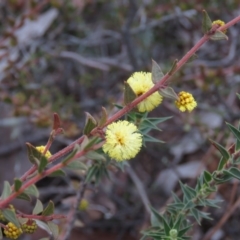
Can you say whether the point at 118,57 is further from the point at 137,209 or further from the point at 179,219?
the point at 179,219

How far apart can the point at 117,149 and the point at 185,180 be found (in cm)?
195

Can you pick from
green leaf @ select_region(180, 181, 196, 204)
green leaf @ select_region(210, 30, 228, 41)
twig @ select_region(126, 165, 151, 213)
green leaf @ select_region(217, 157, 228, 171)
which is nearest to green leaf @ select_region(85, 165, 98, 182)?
green leaf @ select_region(180, 181, 196, 204)

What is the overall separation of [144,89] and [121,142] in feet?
0.51

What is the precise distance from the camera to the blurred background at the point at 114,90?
2.55 m

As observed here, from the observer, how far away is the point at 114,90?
327 centimetres

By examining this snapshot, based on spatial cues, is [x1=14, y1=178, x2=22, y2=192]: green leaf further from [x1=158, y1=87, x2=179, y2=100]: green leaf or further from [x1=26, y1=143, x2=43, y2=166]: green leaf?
[x1=158, y1=87, x2=179, y2=100]: green leaf

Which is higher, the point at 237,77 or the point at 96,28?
the point at 96,28

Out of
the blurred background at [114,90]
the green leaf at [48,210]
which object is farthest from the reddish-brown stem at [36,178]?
the blurred background at [114,90]

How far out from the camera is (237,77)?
2846 mm

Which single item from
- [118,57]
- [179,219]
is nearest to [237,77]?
[118,57]

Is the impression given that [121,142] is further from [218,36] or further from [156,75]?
[218,36]

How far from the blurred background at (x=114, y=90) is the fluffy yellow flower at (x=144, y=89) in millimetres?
1217

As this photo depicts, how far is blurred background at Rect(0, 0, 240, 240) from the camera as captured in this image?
8.38 feet

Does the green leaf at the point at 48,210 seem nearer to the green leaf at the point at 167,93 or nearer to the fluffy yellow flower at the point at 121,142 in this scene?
the fluffy yellow flower at the point at 121,142
